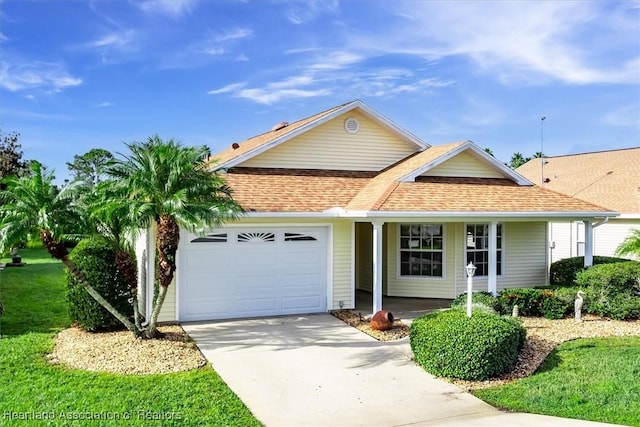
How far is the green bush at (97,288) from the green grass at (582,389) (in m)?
7.62

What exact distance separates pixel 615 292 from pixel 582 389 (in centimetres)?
632

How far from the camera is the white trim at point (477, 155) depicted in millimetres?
14147

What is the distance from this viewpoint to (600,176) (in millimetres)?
23844

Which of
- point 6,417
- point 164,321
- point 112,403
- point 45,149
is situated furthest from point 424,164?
point 45,149

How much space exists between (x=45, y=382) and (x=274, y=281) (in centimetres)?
611

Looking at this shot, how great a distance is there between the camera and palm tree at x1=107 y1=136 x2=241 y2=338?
9078 mm

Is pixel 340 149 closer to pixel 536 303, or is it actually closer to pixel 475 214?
pixel 475 214

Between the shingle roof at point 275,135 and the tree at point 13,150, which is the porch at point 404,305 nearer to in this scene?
the shingle roof at point 275,135

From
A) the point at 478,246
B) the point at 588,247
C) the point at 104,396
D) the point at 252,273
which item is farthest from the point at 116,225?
the point at 588,247

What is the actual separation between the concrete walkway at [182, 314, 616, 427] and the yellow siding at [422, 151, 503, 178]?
615 centimetres

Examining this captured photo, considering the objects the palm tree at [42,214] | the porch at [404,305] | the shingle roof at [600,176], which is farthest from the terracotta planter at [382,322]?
the shingle roof at [600,176]

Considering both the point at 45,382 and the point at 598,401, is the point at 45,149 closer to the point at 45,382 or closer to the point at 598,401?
the point at 45,382

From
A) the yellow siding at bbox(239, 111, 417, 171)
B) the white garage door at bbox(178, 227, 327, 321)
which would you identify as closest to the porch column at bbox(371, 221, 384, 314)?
the white garage door at bbox(178, 227, 327, 321)

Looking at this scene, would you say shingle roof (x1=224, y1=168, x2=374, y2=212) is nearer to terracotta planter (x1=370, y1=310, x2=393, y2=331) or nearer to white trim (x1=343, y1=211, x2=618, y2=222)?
white trim (x1=343, y1=211, x2=618, y2=222)
